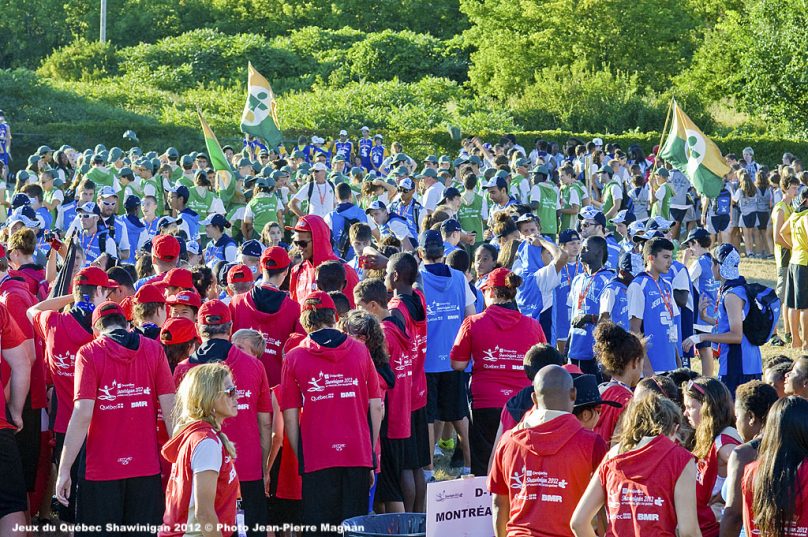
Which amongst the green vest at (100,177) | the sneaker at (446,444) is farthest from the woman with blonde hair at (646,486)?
the green vest at (100,177)

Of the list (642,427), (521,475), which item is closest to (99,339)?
(521,475)

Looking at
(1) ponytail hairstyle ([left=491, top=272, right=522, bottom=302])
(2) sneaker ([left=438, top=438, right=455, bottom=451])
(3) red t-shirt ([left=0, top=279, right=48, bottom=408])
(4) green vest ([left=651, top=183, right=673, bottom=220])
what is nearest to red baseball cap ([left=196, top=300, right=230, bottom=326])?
(3) red t-shirt ([left=0, top=279, right=48, bottom=408])

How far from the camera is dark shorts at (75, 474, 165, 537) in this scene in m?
6.54

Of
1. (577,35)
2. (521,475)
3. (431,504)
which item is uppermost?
(521,475)

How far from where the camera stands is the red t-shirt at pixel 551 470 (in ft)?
17.0

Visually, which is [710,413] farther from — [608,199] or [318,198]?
[608,199]

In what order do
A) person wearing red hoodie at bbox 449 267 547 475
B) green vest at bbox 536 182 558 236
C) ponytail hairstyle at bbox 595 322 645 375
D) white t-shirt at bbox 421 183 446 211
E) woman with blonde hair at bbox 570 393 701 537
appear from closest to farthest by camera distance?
1. woman with blonde hair at bbox 570 393 701 537
2. ponytail hairstyle at bbox 595 322 645 375
3. person wearing red hoodie at bbox 449 267 547 475
4. white t-shirt at bbox 421 183 446 211
5. green vest at bbox 536 182 558 236

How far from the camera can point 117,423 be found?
651 centimetres

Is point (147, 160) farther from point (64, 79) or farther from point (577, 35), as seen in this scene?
point (64, 79)

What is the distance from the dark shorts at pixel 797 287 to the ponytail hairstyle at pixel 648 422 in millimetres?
9469

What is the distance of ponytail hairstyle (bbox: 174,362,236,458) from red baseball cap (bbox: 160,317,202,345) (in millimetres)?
1419

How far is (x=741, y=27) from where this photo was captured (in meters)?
44.4

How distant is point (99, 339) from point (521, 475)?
2612 mm

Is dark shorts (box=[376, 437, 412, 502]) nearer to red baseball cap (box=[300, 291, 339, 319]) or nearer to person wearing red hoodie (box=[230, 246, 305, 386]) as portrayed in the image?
person wearing red hoodie (box=[230, 246, 305, 386])
